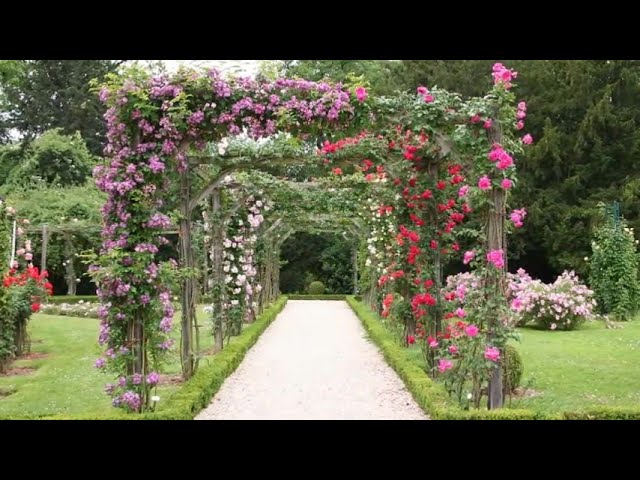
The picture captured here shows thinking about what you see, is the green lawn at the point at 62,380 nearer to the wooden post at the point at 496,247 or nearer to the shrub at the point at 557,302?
the wooden post at the point at 496,247

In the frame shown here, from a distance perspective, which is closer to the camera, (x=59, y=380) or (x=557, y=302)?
(x=59, y=380)

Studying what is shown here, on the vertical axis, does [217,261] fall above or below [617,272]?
above

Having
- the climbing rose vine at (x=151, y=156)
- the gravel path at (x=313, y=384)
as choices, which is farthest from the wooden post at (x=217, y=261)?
the climbing rose vine at (x=151, y=156)

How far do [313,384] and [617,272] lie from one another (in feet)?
29.1

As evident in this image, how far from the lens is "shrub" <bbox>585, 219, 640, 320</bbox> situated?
45.3 feet

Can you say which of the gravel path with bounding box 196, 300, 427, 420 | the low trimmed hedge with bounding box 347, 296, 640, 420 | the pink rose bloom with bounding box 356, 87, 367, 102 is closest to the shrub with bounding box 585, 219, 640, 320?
the gravel path with bounding box 196, 300, 427, 420

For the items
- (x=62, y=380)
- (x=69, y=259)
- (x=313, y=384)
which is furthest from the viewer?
(x=69, y=259)

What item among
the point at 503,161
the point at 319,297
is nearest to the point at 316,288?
the point at 319,297

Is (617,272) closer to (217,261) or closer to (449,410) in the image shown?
(217,261)

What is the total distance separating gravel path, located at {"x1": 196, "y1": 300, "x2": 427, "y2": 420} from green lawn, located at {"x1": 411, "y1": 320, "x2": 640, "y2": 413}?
0.87 meters

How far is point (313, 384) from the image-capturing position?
7477mm

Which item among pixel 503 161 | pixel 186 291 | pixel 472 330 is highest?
pixel 503 161

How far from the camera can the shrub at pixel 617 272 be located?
13820 mm

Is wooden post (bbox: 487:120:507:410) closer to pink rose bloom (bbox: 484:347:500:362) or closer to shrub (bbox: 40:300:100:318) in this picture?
pink rose bloom (bbox: 484:347:500:362)
